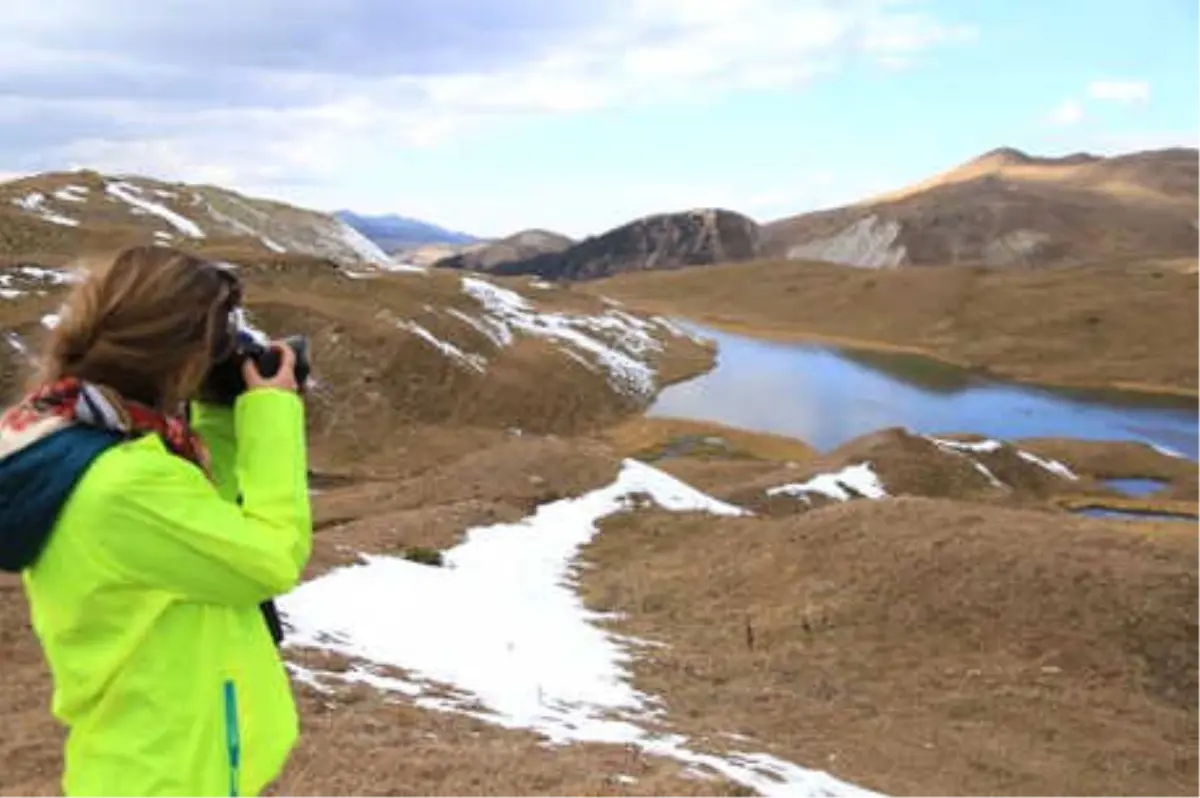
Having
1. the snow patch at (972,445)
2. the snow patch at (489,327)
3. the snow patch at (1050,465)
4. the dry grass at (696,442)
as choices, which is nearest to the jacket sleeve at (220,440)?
the snow patch at (972,445)

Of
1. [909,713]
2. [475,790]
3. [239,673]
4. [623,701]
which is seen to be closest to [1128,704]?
[909,713]

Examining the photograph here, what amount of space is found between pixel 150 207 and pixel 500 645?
90.5 meters

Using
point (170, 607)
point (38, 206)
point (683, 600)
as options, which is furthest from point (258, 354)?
point (38, 206)

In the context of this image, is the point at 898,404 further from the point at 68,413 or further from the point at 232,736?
the point at 68,413

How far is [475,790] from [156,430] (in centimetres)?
564

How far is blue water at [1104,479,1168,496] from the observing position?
50.3 m

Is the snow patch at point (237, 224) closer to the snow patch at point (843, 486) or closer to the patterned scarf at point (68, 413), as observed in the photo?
the snow patch at point (843, 486)

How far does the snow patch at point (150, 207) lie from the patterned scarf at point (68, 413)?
9494cm

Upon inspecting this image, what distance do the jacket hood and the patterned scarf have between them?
2 cm

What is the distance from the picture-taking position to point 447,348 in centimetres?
6247

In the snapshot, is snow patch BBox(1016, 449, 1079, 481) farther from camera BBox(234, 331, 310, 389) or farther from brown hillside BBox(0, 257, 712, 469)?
camera BBox(234, 331, 310, 389)

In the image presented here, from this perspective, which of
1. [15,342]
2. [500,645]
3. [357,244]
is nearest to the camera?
[500,645]

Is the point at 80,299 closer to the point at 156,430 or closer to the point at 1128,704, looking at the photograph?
the point at 156,430

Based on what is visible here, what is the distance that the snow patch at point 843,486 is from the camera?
34.6 meters
